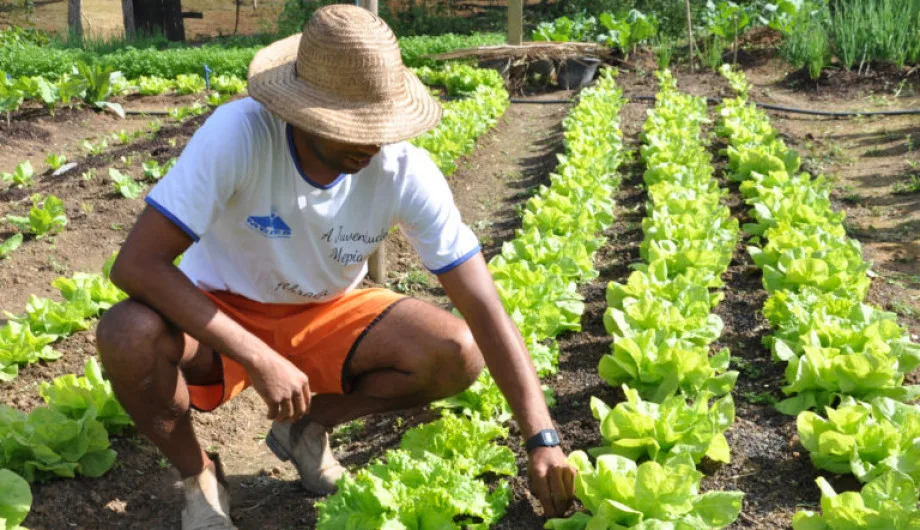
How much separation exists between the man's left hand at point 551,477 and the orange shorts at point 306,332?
738mm

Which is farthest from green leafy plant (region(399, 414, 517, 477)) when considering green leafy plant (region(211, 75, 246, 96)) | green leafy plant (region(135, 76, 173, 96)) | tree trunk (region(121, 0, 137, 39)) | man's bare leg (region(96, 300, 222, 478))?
tree trunk (region(121, 0, 137, 39))

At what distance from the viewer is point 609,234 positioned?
5.94 metres

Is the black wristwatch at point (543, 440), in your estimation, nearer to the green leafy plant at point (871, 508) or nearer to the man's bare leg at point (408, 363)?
the man's bare leg at point (408, 363)

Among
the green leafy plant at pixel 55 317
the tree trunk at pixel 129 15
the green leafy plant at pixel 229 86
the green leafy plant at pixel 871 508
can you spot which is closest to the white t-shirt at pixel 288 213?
the green leafy plant at pixel 871 508

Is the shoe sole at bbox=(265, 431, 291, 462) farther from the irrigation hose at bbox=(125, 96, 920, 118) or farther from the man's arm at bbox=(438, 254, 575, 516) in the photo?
the irrigation hose at bbox=(125, 96, 920, 118)

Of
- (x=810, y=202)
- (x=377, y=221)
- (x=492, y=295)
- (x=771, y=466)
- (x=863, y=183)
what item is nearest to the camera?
(x=492, y=295)

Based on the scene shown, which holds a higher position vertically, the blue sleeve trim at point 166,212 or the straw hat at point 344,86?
the straw hat at point 344,86

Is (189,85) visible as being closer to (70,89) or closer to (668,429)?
(70,89)

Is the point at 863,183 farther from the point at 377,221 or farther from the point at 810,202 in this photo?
the point at 377,221

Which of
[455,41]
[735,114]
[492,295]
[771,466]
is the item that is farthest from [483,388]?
[455,41]

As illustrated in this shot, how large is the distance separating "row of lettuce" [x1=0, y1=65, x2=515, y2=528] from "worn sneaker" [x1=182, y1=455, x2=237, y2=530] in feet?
1.52

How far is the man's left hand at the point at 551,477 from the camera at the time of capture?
8.11ft

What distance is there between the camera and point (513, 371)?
2553mm

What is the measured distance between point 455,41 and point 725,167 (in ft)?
26.7
